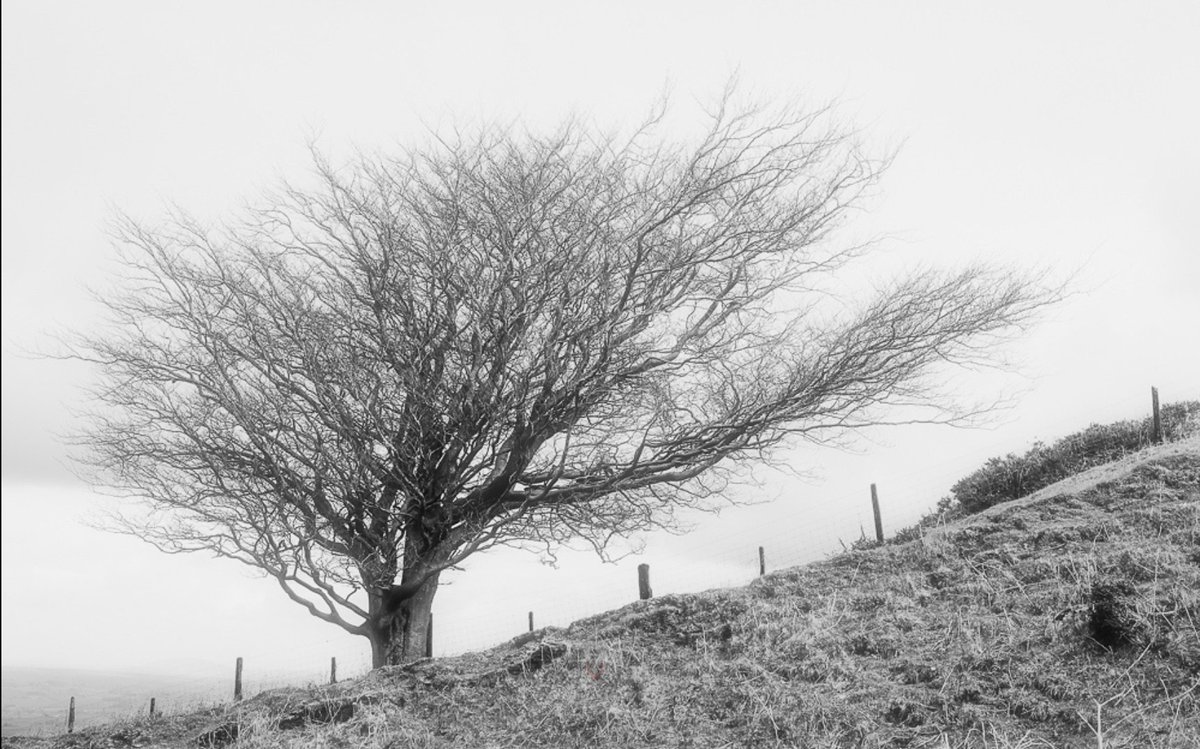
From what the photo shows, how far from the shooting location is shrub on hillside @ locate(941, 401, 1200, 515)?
15406mm

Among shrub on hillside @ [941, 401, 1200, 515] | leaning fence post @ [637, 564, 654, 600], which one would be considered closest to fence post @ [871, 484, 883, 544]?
shrub on hillside @ [941, 401, 1200, 515]

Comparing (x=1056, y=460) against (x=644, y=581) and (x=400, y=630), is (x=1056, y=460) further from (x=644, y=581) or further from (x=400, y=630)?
(x=400, y=630)

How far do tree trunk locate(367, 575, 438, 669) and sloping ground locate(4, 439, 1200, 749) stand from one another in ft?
10.3

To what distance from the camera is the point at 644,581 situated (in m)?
11.4

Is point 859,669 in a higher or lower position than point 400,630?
lower

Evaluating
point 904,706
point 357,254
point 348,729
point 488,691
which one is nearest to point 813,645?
point 904,706

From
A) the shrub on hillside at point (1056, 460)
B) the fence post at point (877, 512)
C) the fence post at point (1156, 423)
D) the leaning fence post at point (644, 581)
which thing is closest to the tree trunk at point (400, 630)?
the leaning fence post at point (644, 581)

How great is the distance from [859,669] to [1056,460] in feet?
37.3

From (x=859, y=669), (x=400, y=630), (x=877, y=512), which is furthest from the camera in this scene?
(x=877, y=512)

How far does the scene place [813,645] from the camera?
690 cm

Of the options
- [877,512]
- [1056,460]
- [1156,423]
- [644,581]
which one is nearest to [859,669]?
[644,581]

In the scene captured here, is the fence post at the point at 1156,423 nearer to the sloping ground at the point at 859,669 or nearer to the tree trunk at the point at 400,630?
the sloping ground at the point at 859,669

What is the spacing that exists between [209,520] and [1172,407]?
17.5 metres

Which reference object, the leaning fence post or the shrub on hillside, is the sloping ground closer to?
the leaning fence post
